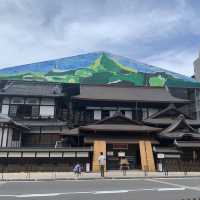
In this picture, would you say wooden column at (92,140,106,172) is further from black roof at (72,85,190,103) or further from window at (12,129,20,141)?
window at (12,129,20,141)

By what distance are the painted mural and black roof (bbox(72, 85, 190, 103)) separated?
10.1 m

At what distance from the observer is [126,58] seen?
60.8 meters

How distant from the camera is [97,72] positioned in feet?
184

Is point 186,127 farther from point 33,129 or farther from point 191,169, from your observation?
point 33,129

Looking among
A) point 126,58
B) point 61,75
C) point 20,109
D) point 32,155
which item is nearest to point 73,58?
point 61,75

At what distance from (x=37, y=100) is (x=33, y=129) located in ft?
16.9

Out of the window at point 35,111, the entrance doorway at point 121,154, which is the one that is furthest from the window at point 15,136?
the entrance doorway at point 121,154

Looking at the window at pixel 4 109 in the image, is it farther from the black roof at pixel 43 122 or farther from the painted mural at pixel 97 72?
the painted mural at pixel 97 72

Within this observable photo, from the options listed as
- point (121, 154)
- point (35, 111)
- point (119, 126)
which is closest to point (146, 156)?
point (121, 154)

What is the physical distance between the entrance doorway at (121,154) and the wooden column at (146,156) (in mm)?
1378

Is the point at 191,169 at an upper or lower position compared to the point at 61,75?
lower

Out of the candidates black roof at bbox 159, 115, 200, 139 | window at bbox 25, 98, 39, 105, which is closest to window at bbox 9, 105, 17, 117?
window at bbox 25, 98, 39, 105

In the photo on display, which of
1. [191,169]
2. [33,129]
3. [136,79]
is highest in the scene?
[136,79]

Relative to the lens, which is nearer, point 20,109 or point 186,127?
point 186,127
